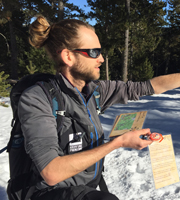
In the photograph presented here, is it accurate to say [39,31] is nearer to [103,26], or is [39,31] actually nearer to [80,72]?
[80,72]

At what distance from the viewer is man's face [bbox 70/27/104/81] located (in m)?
1.39

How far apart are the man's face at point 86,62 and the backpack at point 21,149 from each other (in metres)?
0.22

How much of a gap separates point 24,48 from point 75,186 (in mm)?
20520

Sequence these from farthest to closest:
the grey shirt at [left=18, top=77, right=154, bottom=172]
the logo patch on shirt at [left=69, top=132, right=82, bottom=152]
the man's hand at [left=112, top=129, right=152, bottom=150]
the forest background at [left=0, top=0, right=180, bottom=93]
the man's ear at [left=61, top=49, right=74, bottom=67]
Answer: the forest background at [left=0, top=0, right=180, bottom=93]
the man's ear at [left=61, top=49, right=74, bottom=67]
the logo patch on shirt at [left=69, top=132, right=82, bottom=152]
the man's hand at [left=112, top=129, right=152, bottom=150]
the grey shirt at [left=18, top=77, right=154, bottom=172]

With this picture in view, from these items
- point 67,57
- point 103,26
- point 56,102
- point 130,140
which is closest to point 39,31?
point 67,57

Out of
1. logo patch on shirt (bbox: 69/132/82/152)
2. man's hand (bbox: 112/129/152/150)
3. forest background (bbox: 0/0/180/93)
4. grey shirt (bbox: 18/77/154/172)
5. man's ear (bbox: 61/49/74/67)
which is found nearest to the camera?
grey shirt (bbox: 18/77/154/172)

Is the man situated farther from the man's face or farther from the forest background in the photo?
the forest background

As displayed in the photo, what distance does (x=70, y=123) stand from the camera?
1266 mm

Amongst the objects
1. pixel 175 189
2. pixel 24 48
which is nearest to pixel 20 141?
pixel 175 189

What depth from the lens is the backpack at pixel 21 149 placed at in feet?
3.95

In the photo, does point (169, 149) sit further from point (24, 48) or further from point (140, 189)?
point (24, 48)

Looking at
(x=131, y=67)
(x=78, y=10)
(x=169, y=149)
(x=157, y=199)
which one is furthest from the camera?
(x=131, y=67)

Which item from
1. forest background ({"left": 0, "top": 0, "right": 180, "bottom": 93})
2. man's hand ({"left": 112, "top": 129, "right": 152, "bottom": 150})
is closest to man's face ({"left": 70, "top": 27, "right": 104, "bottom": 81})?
man's hand ({"left": 112, "top": 129, "right": 152, "bottom": 150})

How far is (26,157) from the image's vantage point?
1282 mm
